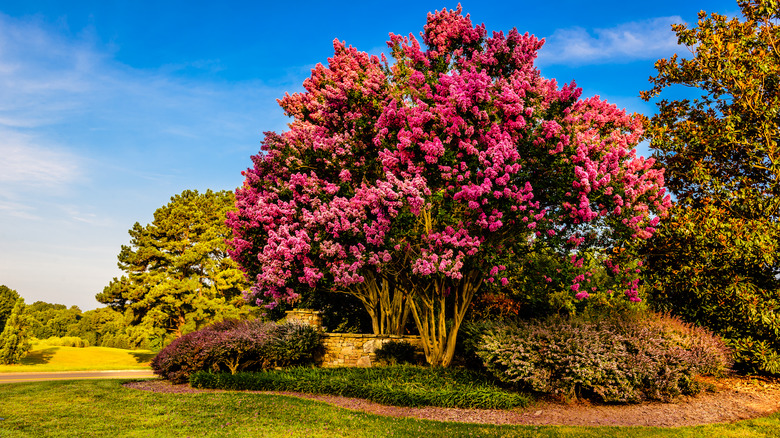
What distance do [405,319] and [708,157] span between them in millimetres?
12059

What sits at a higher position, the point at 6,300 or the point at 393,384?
the point at 6,300

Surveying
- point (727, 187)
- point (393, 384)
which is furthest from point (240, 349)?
point (727, 187)

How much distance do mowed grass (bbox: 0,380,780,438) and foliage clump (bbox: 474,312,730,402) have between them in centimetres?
159

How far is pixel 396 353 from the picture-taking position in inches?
597

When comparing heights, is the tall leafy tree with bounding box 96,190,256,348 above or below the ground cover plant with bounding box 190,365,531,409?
above

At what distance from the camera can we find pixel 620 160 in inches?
492

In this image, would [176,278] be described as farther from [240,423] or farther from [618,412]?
[618,412]

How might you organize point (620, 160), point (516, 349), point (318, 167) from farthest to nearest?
point (318, 167) → point (620, 160) → point (516, 349)

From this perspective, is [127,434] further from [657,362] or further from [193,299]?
[193,299]

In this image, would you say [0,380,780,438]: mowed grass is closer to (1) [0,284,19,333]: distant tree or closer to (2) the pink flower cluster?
(2) the pink flower cluster

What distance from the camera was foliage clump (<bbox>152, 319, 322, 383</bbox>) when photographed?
14375 millimetres

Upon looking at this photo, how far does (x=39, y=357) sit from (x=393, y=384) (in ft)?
89.9

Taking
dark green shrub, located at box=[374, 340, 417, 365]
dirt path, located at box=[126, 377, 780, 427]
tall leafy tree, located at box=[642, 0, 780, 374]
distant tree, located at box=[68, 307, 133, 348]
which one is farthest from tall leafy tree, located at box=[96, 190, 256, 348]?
tall leafy tree, located at box=[642, 0, 780, 374]

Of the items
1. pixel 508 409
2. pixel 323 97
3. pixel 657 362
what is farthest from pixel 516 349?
pixel 323 97
